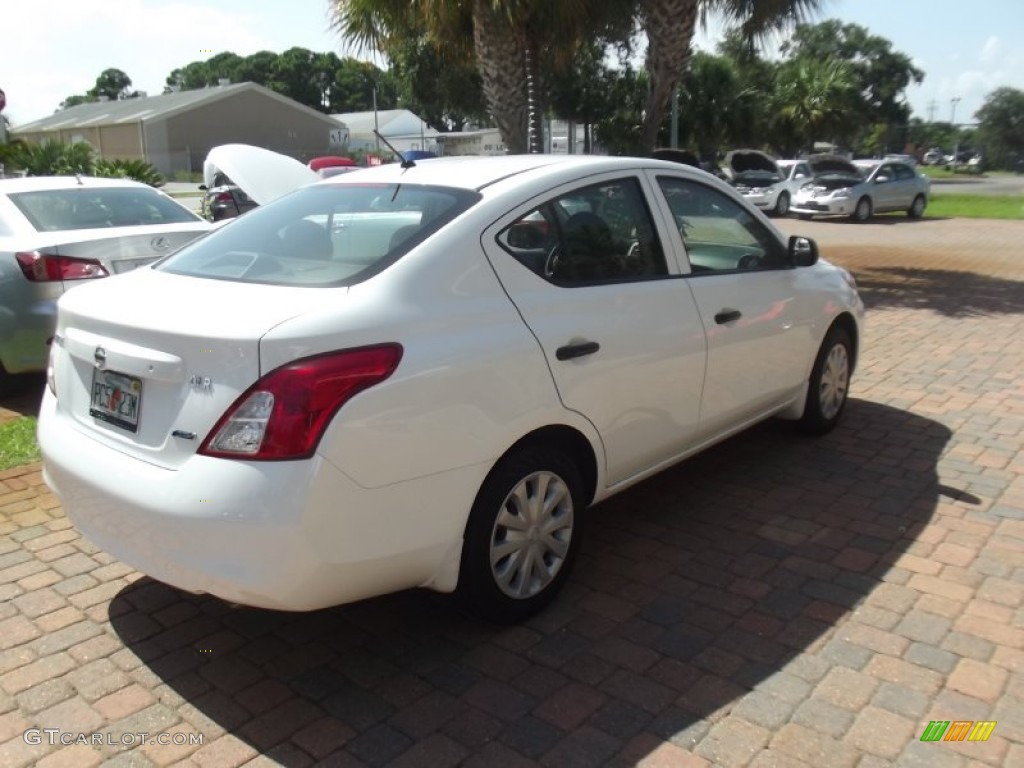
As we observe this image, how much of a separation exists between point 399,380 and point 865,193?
23312 millimetres

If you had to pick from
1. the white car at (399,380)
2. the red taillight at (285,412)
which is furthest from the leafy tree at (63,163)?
the red taillight at (285,412)

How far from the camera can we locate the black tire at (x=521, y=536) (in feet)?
10.0

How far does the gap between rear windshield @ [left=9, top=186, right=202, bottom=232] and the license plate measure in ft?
12.8

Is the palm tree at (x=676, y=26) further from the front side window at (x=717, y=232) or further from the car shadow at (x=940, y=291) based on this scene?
the front side window at (x=717, y=232)

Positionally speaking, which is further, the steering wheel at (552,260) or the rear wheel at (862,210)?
the rear wheel at (862,210)

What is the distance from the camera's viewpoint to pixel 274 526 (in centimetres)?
254

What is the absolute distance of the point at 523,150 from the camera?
12.3 metres

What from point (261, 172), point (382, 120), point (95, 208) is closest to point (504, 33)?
point (261, 172)

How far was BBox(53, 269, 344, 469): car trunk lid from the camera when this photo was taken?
2.63 m

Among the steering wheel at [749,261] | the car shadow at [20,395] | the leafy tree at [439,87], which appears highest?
the leafy tree at [439,87]

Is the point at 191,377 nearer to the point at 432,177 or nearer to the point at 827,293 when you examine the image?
the point at 432,177

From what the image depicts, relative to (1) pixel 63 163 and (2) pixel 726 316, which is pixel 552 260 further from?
(1) pixel 63 163

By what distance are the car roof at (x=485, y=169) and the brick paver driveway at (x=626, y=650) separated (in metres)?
1.69

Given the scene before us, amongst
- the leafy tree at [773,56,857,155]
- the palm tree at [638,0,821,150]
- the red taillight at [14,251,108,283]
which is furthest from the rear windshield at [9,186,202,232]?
the leafy tree at [773,56,857,155]
